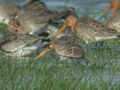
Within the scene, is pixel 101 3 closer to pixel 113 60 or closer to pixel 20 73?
pixel 113 60

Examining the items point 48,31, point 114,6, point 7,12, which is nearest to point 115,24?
point 48,31

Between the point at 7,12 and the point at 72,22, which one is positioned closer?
the point at 72,22

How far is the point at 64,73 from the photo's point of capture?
3.32 meters

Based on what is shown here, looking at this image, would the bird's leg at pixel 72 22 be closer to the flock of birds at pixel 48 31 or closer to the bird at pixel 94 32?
the flock of birds at pixel 48 31

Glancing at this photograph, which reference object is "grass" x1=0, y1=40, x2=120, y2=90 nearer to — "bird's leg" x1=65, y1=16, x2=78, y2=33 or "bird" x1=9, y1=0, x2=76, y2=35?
"bird's leg" x1=65, y1=16, x2=78, y2=33

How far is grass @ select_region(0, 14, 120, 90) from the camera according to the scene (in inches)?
126

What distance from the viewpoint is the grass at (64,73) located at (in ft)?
10.5

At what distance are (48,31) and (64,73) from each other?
69.6 inches

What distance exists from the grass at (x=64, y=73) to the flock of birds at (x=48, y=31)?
0.67ft

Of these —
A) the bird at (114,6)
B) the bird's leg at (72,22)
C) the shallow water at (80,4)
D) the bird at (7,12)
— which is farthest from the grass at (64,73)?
the shallow water at (80,4)

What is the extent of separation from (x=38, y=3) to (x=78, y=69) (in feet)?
7.78

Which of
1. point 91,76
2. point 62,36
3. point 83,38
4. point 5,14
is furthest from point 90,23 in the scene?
point 5,14

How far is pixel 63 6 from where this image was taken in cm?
630

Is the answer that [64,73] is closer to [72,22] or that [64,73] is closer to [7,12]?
[72,22]
